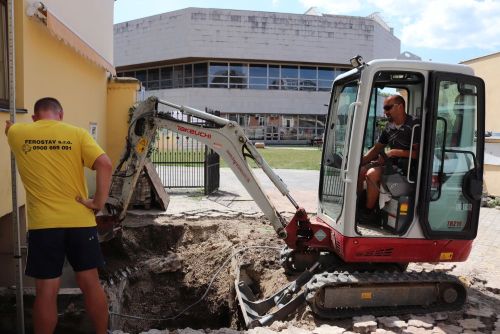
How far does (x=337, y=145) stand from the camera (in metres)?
5.20

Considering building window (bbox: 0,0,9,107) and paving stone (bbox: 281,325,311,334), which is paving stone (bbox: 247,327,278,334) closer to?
paving stone (bbox: 281,325,311,334)

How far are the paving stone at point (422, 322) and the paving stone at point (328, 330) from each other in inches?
27.4

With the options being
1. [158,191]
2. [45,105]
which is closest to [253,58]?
[158,191]

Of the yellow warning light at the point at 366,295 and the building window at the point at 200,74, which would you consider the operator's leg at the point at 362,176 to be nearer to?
the yellow warning light at the point at 366,295

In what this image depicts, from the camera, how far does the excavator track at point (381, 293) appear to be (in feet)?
14.9

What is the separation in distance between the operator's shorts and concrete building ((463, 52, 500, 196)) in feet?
35.1

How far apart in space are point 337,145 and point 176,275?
3.18 metres

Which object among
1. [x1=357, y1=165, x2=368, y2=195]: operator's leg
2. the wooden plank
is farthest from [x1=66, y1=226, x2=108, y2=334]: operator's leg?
the wooden plank

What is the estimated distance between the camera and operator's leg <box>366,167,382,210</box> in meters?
4.79

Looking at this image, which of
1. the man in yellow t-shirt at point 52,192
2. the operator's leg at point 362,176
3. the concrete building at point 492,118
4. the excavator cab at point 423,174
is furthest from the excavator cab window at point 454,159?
the concrete building at point 492,118

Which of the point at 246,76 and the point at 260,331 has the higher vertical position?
the point at 246,76

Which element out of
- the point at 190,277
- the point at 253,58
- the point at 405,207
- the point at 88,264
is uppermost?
the point at 253,58

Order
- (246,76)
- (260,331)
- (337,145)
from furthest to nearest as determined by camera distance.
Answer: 1. (246,76)
2. (337,145)
3. (260,331)

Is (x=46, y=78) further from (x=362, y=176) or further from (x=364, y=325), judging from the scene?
(x=364, y=325)
